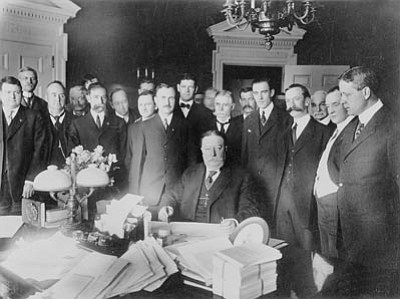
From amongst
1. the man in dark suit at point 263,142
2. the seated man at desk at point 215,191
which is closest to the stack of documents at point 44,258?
the seated man at desk at point 215,191

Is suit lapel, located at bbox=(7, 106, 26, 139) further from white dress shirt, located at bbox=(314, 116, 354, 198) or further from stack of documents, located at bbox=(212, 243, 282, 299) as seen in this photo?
white dress shirt, located at bbox=(314, 116, 354, 198)

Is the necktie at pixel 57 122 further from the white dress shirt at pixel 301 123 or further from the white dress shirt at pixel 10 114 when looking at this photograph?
the white dress shirt at pixel 301 123

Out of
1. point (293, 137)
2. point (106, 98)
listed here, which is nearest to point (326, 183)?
point (293, 137)

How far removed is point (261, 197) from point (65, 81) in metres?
1.23

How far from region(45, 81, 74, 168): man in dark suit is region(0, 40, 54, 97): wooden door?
3.9 inches

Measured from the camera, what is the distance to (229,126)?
2506 mm

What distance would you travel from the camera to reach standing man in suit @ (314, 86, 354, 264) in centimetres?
247

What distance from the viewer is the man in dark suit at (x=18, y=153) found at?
2.51m

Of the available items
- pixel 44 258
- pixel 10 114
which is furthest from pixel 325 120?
pixel 10 114

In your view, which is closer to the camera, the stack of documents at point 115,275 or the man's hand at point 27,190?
the stack of documents at point 115,275

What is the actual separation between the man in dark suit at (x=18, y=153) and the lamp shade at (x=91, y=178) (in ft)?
0.97

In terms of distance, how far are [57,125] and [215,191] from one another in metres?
0.93

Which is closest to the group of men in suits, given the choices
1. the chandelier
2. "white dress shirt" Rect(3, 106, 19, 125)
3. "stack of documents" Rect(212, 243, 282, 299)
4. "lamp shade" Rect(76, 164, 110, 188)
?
"white dress shirt" Rect(3, 106, 19, 125)

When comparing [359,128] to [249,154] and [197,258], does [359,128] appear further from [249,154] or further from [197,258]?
[197,258]
